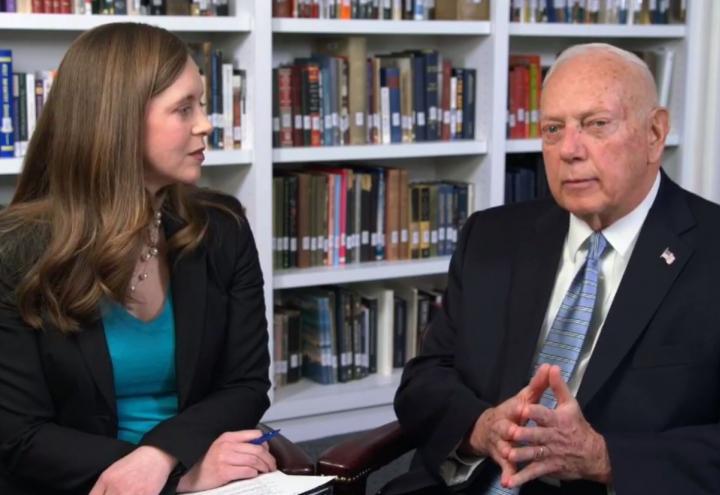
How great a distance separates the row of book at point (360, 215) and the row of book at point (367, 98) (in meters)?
0.14

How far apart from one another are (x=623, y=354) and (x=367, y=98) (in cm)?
207

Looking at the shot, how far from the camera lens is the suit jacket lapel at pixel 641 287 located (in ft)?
6.12

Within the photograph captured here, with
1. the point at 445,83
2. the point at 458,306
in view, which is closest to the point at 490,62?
the point at 445,83

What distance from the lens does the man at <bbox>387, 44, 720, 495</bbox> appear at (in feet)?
5.87

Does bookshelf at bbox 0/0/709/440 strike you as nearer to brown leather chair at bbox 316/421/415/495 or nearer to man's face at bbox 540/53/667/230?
brown leather chair at bbox 316/421/415/495

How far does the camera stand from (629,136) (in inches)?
76.0

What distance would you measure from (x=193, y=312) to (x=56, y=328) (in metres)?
0.26

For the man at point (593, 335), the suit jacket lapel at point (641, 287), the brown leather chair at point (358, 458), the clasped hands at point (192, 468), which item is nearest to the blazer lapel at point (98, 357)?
the clasped hands at point (192, 468)

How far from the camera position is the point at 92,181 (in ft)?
6.28

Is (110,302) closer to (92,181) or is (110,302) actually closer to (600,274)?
(92,181)

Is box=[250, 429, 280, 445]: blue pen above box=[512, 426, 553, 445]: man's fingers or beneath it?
beneath

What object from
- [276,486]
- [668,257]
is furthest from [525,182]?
[276,486]

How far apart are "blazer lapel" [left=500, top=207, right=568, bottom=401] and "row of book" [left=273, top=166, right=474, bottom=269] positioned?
165cm

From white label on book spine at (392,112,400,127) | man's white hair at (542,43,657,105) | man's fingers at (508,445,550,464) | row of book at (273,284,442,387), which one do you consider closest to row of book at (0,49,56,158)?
row of book at (273,284,442,387)
